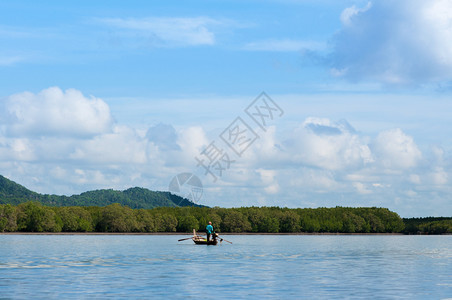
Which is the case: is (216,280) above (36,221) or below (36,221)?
below

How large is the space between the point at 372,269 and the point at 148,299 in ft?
81.1

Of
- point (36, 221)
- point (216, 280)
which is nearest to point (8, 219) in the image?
point (36, 221)

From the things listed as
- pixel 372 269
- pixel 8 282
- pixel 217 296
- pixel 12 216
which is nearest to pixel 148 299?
pixel 217 296

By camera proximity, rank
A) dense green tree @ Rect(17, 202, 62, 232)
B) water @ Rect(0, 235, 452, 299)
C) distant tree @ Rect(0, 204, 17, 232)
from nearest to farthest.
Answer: water @ Rect(0, 235, 452, 299) → distant tree @ Rect(0, 204, 17, 232) → dense green tree @ Rect(17, 202, 62, 232)

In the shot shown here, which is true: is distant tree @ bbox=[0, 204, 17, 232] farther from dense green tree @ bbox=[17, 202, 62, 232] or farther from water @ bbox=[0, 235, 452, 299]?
water @ bbox=[0, 235, 452, 299]

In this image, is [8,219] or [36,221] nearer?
[8,219]

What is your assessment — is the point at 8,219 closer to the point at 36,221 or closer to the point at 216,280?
the point at 36,221

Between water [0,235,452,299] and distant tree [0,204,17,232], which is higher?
distant tree [0,204,17,232]

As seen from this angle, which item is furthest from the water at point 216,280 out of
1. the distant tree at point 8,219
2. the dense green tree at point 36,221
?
the dense green tree at point 36,221

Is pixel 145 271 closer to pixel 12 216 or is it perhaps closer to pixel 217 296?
pixel 217 296

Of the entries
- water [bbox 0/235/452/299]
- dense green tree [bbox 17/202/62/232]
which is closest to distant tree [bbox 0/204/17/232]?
dense green tree [bbox 17/202/62/232]

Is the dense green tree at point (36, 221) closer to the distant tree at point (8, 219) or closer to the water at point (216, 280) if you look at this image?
the distant tree at point (8, 219)

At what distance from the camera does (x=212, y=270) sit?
157 ft

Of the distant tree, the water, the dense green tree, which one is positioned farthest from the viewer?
the dense green tree
